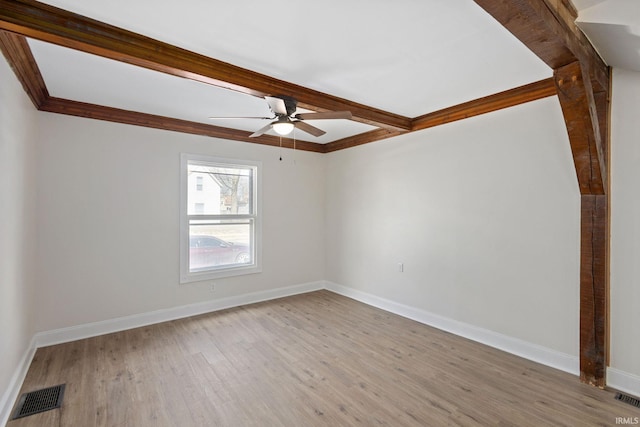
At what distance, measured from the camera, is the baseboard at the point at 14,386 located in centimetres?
214

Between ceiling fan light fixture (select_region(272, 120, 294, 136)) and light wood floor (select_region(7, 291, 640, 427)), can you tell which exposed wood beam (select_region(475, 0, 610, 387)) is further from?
ceiling fan light fixture (select_region(272, 120, 294, 136))

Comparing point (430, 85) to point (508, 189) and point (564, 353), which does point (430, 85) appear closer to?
point (508, 189)

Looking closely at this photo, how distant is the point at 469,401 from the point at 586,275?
1.45 metres

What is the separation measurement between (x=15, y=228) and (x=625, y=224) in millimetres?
4983

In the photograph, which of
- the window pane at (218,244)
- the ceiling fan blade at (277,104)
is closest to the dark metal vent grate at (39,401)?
the window pane at (218,244)

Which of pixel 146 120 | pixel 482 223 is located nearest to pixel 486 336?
pixel 482 223

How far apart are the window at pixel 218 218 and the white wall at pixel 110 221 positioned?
0.12 metres

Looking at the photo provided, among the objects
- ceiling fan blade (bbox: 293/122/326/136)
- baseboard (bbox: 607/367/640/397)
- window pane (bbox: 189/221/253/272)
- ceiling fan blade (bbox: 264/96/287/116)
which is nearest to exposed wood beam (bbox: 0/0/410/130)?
ceiling fan blade (bbox: 264/96/287/116)

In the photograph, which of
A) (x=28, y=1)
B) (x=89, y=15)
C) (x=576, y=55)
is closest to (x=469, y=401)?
(x=576, y=55)

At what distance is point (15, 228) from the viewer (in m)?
2.52

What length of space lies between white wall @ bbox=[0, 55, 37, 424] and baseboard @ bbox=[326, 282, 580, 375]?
13.0ft

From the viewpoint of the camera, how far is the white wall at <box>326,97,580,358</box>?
2.86 meters

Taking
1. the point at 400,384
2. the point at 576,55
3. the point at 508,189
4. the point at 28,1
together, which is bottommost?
the point at 400,384

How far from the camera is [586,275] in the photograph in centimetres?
259
